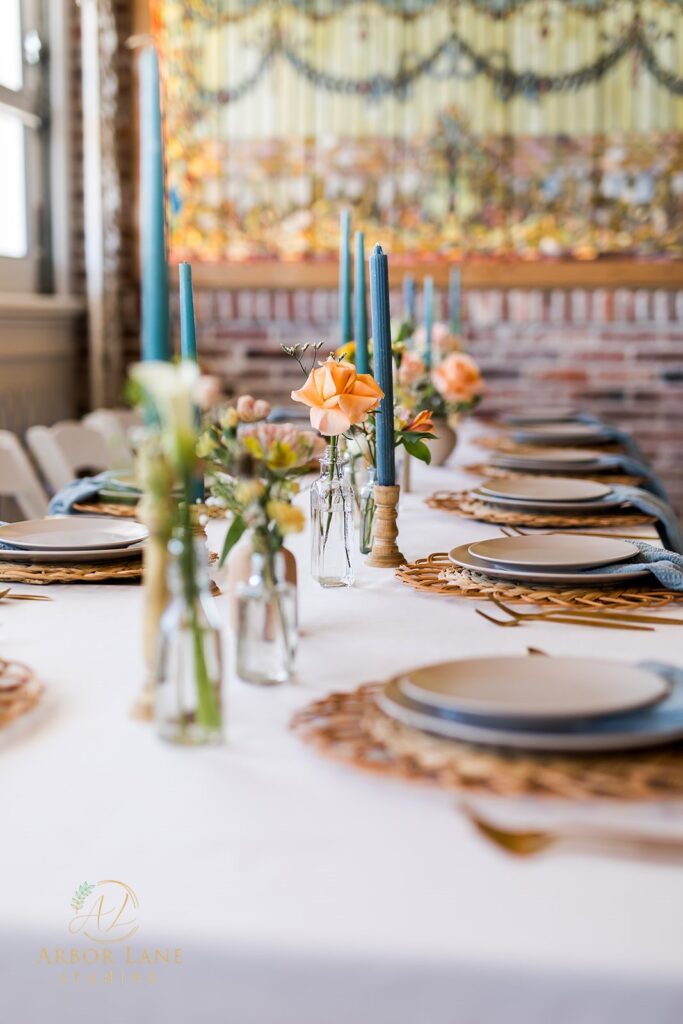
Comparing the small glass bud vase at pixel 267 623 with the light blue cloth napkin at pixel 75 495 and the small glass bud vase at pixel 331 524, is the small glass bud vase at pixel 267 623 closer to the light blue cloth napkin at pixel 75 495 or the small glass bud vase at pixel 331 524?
the small glass bud vase at pixel 331 524

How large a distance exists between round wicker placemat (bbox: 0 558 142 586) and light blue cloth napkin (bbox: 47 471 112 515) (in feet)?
1.51

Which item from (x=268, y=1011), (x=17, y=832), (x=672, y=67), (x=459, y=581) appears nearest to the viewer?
(x=268, y=1011)

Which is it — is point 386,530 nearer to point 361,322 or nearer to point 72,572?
point 72,572

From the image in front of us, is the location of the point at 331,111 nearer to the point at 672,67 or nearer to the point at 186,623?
the point at 672,67

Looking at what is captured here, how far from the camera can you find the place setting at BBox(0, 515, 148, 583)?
1.43 meters

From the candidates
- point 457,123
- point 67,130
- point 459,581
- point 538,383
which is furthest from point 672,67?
point 459,581

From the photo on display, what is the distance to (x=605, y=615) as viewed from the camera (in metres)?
1.26

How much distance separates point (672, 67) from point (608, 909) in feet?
13.6

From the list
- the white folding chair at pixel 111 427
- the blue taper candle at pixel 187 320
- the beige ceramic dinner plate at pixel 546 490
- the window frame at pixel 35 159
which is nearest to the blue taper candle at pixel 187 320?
the blue taper candle at pixel 187 320

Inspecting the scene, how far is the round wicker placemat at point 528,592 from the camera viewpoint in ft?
4.29

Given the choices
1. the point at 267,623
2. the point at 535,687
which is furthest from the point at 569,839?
the point at 267,623

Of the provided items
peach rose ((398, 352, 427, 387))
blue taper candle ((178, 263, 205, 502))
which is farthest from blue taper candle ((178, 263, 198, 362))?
peach rose ((398, 352, 427, 387))

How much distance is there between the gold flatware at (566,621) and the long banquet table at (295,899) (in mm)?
410

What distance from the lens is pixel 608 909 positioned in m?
0.62
